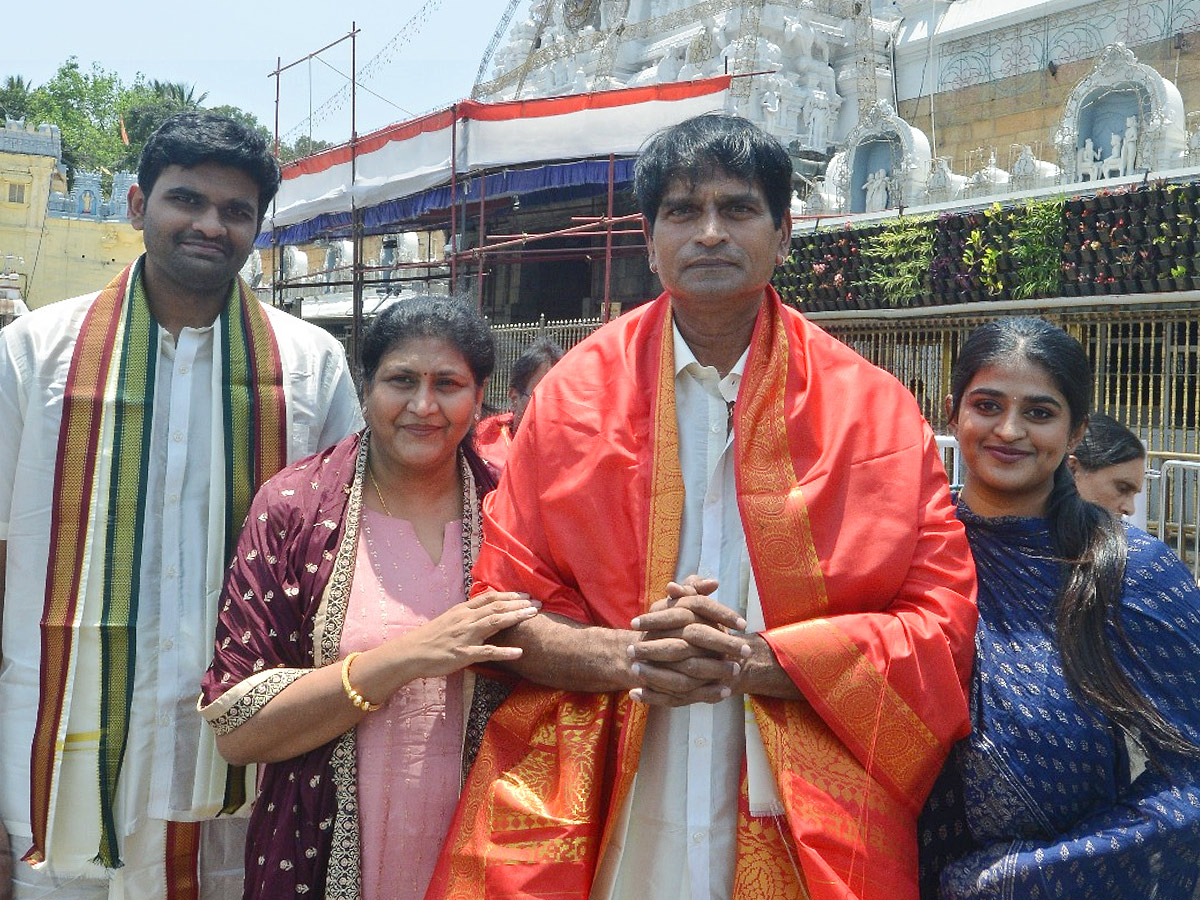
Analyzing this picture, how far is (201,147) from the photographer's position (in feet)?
7.86

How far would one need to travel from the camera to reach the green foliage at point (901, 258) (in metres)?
10.0

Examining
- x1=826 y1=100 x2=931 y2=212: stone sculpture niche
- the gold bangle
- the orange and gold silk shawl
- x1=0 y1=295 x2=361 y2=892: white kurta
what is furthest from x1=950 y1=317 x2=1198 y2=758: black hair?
x1=826 y1=100 x2=931 y2=212: stone sculpture niche

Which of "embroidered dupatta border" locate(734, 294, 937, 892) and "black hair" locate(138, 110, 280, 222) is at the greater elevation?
"black hair" locate(138, 110, 280, 222)

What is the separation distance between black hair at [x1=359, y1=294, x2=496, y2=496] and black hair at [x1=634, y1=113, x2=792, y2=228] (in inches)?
19.2

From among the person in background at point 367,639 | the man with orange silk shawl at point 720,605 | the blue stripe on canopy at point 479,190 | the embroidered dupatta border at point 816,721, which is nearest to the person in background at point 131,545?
the person in background at point 367,639

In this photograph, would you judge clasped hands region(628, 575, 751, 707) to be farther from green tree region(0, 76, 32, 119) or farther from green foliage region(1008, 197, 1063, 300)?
green tree region(0, 76, 32, 119)

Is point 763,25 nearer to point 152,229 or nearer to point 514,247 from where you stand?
point 514,247

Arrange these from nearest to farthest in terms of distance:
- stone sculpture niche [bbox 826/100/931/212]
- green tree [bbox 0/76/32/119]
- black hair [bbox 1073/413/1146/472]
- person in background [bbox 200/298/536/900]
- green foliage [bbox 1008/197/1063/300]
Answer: person in background [bbox 200/298/536/900] < black hair [bbox 1073/413/1146/472] < green foliage [bbox 1008/197/1063/300] < stone sculpture niche [bbox 826/100/931/212] < green tree [bbox 0/76/32/119]

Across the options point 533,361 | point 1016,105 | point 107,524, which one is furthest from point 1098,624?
point 1016,105

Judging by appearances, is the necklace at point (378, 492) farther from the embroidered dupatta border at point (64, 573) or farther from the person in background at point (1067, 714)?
the person in background at point (1067, 714)

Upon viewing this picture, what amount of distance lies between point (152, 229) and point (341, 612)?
3.33ft

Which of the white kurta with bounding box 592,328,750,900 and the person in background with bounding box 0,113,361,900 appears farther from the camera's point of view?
the person in background with bounding box 0,113,361,900

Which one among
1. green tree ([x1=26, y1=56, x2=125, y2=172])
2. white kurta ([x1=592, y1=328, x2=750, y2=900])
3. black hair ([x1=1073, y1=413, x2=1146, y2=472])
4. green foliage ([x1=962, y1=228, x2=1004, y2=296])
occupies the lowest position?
white kurta ([x1=592, y1=328, x2=750, y2=900])

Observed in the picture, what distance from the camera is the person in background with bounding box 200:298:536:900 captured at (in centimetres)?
202
